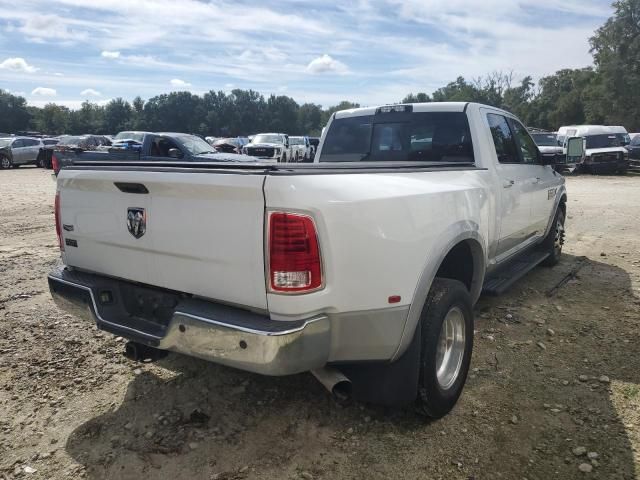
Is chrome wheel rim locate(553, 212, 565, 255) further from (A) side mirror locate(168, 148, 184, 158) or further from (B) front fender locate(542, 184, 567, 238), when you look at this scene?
(A) side mirror locate(168, 148, 184, 158)

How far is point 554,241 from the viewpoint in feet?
20.5

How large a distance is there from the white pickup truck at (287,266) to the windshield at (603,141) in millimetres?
23070

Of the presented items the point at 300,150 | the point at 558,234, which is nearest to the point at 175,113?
the point at 300,150

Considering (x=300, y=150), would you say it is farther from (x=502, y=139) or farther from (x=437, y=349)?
(x=437, y=349)

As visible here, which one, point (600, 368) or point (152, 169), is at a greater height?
point (152, 169)

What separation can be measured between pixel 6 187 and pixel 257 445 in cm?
1654

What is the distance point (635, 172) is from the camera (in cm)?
2544

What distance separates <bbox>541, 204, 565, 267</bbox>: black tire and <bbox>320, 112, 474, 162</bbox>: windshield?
2.47 metres

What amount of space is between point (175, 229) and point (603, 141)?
25.3m

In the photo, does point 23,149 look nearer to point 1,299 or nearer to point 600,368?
point 1,299

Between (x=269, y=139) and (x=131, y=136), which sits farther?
(x=269, y=139)

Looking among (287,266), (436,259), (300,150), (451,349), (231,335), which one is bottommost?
(451,349)

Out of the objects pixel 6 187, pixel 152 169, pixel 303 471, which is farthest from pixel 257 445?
pixel 6 187

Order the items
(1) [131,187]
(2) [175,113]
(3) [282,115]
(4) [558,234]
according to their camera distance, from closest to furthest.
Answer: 1. (1) [131,187]
2. (4) [558,234]
3. (2) [175,113]
4. (3) [282,115]
